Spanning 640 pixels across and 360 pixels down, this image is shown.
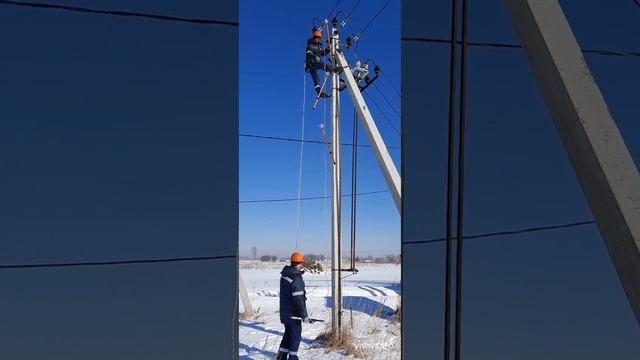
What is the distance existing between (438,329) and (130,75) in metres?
1.48

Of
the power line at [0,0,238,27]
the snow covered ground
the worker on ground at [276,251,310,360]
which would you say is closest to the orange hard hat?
the worker on ground at [276,251,310,360]

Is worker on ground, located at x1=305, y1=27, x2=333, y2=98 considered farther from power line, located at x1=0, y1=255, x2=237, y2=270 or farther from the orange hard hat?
power line, located at x1=0, y1=255, x2=237, y2=270

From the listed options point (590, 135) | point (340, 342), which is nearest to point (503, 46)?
point (590, 135)

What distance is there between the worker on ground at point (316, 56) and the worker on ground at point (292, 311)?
8.20 feet

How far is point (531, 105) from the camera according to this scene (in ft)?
5.96

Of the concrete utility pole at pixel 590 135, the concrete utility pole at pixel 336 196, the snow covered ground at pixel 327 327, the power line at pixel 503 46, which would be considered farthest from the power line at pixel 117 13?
the concrete utility pole at pixel 336 196

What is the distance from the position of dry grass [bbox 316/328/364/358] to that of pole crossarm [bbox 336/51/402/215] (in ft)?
6.62

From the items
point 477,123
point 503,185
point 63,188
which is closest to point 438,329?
point 503,185

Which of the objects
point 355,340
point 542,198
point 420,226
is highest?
point 542,198

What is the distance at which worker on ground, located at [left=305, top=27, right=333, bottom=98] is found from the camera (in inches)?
208

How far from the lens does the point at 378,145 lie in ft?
11.4

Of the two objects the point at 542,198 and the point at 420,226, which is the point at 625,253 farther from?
the point at 542,198

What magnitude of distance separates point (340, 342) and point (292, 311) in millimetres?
1326

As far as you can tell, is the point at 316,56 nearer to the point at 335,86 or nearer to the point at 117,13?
the point at 335,86
